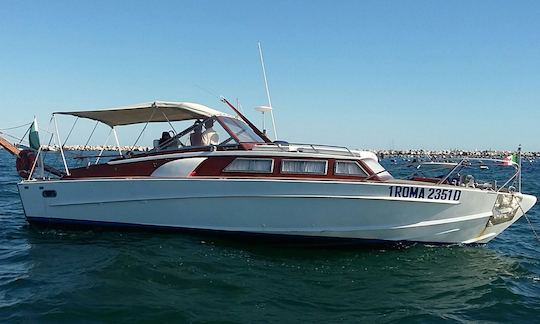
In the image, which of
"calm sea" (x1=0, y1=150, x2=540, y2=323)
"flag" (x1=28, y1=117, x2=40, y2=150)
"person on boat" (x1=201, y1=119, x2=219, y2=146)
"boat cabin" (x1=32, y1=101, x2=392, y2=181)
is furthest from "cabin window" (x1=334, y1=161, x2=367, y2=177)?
"flag" (x1=28, y1=117, x2=40, y2=150)

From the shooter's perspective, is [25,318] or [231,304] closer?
[25,318]

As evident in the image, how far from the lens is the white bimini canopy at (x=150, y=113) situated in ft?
33.2

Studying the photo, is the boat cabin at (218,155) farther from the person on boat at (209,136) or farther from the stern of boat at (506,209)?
the stern of boat at (506,209)

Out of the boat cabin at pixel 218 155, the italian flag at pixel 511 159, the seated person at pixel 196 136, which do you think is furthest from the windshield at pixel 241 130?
the italian flag at pixel 511 159

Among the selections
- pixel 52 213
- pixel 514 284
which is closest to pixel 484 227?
pixel 514 284

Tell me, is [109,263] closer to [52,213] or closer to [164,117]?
[52,213]

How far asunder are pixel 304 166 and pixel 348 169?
0.85 meters

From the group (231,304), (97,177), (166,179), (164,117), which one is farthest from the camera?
(164,117)

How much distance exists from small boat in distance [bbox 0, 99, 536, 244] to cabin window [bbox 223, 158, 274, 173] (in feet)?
0.06

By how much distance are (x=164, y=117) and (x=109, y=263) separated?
454 centimetres

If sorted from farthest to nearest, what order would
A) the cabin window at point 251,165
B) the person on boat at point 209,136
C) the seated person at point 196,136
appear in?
1. the seated person at point 196,136
2. the person on boat at point 209,136
3. the cabin window at point 251,165

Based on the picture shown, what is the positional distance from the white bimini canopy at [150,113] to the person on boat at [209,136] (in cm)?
25

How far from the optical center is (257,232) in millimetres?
9117

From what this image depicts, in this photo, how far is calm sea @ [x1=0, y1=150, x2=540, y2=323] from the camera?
5926 millimetres
